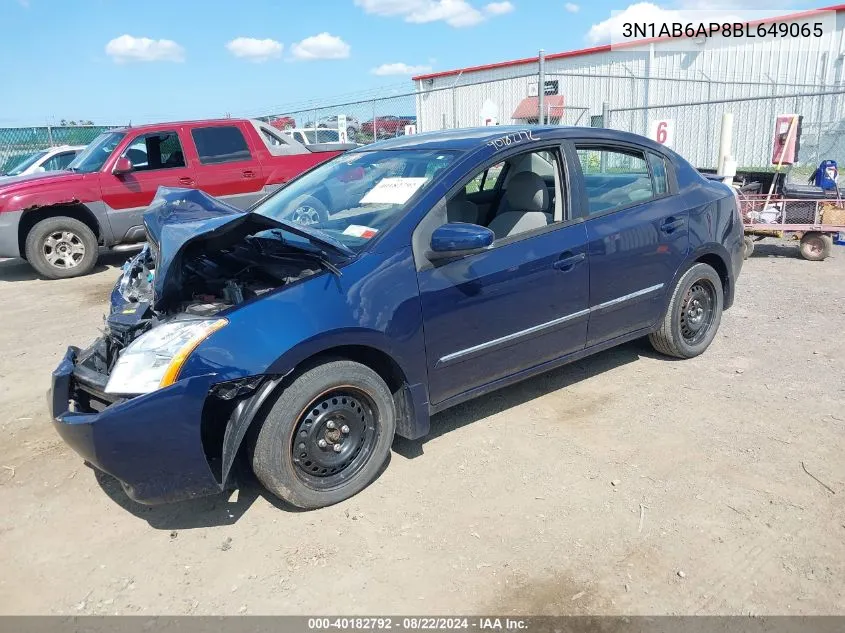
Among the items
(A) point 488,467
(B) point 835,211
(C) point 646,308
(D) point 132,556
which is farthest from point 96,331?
(B) point 835,211

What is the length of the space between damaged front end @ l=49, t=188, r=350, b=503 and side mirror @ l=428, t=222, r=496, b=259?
1.55 ft

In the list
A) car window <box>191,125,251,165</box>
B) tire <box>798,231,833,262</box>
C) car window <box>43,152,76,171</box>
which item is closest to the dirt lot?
tire <box>798,231,833,262</box>

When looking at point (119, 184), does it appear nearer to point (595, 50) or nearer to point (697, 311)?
point (697, 311)

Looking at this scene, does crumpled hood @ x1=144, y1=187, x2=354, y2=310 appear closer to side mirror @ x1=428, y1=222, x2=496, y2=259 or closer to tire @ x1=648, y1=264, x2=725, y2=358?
side mirror @ x1=428, y1=222, x2=496, y2=259

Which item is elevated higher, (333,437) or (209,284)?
(209,284)

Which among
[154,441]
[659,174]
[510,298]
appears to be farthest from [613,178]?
[154,441]

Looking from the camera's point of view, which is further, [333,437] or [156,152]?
[156,152]

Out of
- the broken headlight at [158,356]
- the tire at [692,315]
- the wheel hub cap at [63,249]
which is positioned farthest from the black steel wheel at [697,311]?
the wheel hub cap at [63,249]

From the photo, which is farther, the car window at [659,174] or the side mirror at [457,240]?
the car window at [659,174]

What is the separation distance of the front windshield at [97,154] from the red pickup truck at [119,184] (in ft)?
0.04

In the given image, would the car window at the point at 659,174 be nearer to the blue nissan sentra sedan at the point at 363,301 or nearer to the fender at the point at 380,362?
the blue nissan sentra sedan at the point at 363,301

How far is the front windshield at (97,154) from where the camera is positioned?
338 inches

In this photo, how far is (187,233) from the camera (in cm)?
281

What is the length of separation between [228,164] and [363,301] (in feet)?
22.8
